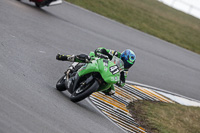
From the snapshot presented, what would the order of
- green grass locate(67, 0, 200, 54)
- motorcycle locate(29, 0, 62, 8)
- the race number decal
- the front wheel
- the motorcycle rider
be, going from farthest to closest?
green grass locate(67, 0, 200, 54), motorcycle locate(29, 0, 62, 8), the motorcycle rider, the race number decal, the front wheel

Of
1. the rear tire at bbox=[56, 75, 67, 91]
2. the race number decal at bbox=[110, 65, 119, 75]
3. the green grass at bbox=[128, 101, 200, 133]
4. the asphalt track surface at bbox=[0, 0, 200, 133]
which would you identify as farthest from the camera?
the green grass at bbox=[128, 101, 200, 133]

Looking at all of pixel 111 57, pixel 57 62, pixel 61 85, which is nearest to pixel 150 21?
pixel 57 62

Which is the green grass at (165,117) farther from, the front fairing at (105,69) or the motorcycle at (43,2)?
the motorcycle at (43,2)

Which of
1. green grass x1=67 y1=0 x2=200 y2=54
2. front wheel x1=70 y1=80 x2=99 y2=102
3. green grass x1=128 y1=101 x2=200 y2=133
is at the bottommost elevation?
green grass x1=67 y1=0 x2=200 y2=54

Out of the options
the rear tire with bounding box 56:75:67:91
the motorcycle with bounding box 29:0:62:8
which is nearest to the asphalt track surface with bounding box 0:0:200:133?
the rear tire with bounding box 56:75:67:91

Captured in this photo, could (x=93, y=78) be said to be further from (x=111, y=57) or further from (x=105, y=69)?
(x=111, y=57)

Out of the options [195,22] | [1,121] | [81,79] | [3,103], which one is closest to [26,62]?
[81,79]

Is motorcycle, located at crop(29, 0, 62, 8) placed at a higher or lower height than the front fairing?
lower

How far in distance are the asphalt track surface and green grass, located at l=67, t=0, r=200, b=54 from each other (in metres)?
1.88

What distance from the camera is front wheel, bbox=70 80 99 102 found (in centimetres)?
776

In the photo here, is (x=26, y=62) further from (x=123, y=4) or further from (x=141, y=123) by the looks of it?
(x=123, y=4)

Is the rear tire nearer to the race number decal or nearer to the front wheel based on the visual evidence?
the front wheel

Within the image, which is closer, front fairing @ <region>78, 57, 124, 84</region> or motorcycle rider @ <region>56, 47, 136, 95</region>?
front fairing @ <region>78, 57, 124, 84</region>

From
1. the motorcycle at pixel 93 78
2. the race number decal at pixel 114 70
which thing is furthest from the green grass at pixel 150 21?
the race number decal at pixel 114 70
